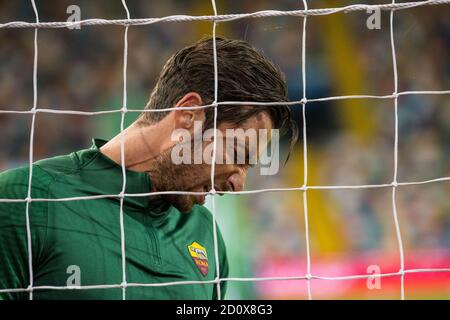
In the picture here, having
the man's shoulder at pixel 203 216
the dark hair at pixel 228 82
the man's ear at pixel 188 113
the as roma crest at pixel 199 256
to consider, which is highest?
the dark hair at pixel 228 82

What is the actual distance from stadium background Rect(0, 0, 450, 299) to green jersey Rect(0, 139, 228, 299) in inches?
80.5

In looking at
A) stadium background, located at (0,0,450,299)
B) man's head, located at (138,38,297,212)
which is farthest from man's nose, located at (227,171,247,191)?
stadium background, located at (0,0,450,299)

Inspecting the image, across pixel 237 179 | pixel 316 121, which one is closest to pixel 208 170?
pixel 237 179

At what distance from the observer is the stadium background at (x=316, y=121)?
3566 millimetres

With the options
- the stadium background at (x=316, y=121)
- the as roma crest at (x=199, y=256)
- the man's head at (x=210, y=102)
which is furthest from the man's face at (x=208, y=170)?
the stadium background at (x=316, y=121)

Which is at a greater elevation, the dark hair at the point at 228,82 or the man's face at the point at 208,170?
the dark hair at the point at 228,82

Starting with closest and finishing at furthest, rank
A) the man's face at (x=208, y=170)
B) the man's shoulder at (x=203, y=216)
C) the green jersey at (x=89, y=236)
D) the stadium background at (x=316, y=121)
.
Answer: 1. the green jersey at (x=89, y=236)
2. the man's face at (x=208, y=170)
3. the man's shoulder at (x=203, y=216)
4. the stadium background at (x=316, y=121)

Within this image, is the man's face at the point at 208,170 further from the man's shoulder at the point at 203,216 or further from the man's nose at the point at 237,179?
the man's shoulder at the point at 203,216

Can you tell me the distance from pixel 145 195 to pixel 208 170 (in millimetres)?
143

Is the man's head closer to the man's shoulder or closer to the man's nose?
the man's nose

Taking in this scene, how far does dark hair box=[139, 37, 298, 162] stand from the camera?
1454 mm

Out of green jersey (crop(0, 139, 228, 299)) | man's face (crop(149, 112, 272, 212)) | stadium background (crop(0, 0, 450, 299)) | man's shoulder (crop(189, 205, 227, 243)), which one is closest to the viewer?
green jersey (crop(0, 139, 228, 299))

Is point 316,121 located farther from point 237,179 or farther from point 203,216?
point 237,179
